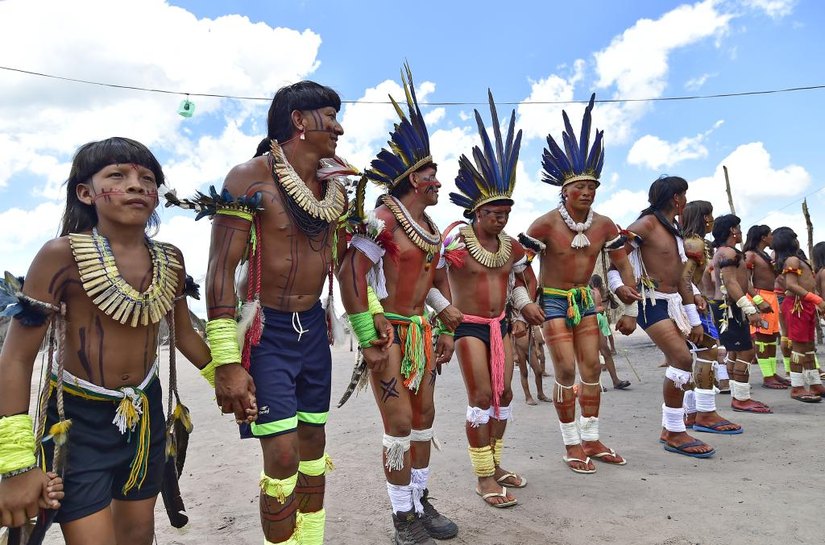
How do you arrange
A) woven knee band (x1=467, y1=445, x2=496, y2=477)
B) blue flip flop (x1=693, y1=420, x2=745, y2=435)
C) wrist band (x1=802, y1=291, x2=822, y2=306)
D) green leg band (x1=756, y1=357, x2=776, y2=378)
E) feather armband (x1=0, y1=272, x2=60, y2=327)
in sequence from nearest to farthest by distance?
feather armband (x1=0, y1=272, x2=60, y2=327), woven knee band (x1=467, y1=445, x2=496, y2=477), blue flip flop (x1=693, y1=420, x2=745, y2=435), wrist band (x1=802, y1=291, x2=822, y2=306), green leg band (x1=756, y1=357, x2=776, y2=378)

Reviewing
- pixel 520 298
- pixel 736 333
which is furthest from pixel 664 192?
pixel 736 333

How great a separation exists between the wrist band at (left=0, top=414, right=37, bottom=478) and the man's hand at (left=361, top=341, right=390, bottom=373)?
1754 mm

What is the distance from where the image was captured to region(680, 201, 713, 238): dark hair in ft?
21.5

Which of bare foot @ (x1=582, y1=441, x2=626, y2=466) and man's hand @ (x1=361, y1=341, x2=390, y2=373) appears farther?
bare foot @ (x1=582, y1=441, x2=626, y2=466)

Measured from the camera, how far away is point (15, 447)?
2.07 meters

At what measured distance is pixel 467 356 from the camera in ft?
15.0

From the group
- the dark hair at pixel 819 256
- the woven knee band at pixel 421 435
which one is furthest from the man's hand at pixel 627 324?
the dark hair at pixel 819 256

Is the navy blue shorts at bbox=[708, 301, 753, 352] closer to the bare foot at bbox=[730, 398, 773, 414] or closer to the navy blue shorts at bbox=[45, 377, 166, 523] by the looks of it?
the bare foot at bbox=[730, 398, 773, 414]

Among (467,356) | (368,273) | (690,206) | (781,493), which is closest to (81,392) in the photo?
(368,273)

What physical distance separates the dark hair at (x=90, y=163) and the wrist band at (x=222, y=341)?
2.29 ft

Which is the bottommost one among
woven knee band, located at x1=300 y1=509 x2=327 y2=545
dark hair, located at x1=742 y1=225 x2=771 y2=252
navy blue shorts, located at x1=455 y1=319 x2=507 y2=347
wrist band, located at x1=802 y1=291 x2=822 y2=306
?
woven knee band, located at x1=300 y1=509 x2=327 y2=545

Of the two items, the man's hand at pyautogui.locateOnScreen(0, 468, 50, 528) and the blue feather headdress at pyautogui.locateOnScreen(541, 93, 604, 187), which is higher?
the blue feather headdress at pyautogui.locateOnScreen(541, 93, 604, 187)

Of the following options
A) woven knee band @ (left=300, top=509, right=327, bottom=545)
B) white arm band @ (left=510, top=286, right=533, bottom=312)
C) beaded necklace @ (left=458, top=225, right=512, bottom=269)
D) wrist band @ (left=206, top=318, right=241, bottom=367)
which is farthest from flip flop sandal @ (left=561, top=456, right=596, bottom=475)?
wrist band @ (left=206, top=318, right=241, bottom=367)

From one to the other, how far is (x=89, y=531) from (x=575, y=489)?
3.50 meters
